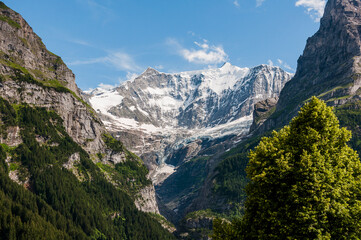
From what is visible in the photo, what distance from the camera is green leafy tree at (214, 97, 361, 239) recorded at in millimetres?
21047

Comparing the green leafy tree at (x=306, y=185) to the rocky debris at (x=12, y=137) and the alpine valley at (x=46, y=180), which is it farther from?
the rocky debris at (x=12, y=137)

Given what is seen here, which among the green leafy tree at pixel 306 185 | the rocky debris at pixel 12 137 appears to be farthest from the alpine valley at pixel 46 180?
Answer: the green leafy tree at pixel 306 185

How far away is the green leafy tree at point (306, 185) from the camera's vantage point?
829 inches

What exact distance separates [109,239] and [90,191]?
37.2 meters

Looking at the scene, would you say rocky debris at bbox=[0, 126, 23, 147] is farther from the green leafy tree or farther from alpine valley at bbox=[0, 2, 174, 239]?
the green leafy tree

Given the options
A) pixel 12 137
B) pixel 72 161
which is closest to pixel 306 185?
pixel 12 137

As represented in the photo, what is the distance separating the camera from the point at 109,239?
143 meters

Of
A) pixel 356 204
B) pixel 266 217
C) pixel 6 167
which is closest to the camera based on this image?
pixel 356 204

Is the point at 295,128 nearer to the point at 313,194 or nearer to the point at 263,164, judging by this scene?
the point at 263,164

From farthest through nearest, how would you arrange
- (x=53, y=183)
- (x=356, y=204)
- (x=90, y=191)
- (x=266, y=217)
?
(x=90, y=191) < (x=53, y=183) < (x=266, y=217) < (x=356, y=204)

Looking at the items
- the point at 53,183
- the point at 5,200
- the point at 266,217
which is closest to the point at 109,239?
the point at 53,183

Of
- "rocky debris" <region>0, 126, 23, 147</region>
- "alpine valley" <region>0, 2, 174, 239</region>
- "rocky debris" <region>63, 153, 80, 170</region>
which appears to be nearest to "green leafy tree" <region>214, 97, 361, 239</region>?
"alpine valley" <region>0, 2, 174, 239</region>

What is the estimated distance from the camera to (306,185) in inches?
863

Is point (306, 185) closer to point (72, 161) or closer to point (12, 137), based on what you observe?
point (12, 137)
